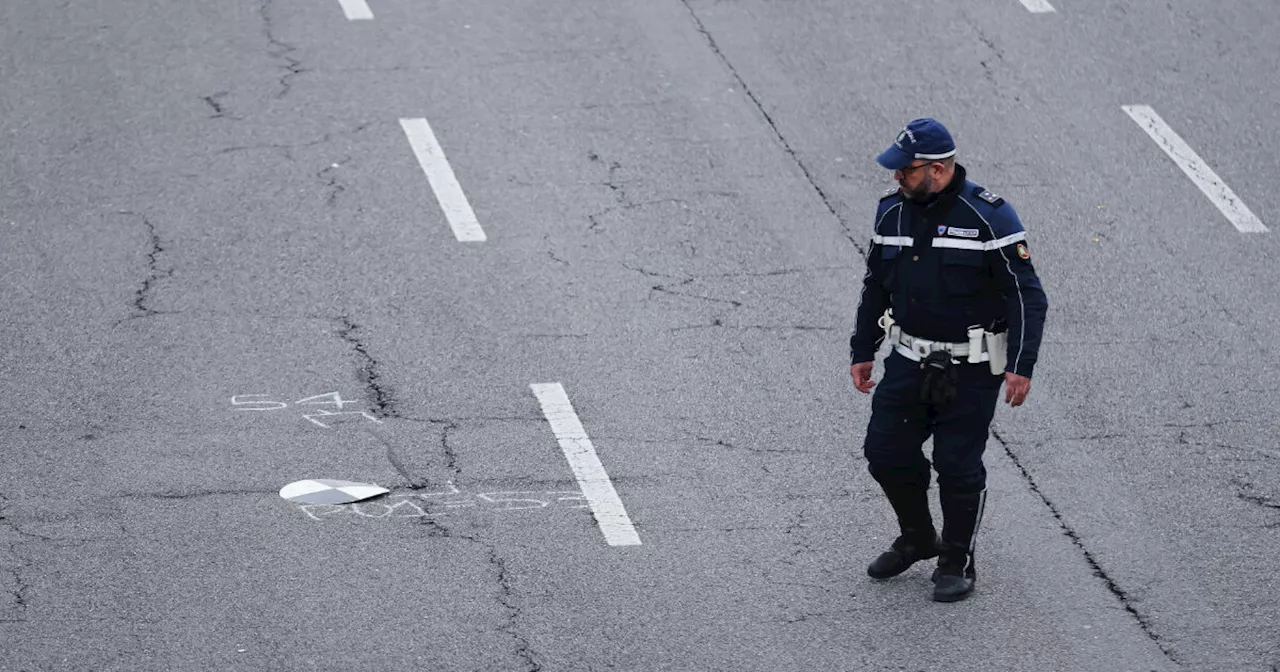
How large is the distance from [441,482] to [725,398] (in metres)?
1.68

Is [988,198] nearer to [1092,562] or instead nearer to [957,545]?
[957,545]

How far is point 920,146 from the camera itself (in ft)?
23.0

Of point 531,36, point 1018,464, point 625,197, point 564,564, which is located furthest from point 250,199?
point 1018,464

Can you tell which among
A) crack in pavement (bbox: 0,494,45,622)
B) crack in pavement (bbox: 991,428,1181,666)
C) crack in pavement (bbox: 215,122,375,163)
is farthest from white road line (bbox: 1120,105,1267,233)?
crack in pavement (bbox: 0,494,45,622)

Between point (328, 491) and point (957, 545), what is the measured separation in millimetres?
2904

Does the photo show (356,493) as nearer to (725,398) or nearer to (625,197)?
(725,398)

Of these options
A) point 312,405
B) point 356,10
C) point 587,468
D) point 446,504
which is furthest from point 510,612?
point 356,10

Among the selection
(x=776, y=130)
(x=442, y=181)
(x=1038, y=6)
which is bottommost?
(x=442, y=181)

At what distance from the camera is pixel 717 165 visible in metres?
11.9

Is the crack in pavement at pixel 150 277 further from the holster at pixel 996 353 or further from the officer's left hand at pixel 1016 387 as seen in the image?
the officer's left hand at pixel 1016 387

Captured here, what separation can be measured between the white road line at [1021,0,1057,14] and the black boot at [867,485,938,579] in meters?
7.94

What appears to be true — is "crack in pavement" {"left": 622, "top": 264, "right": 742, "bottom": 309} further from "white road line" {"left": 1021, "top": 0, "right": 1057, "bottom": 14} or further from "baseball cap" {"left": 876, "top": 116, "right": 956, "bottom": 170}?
"white road line" {"left": 1021, "top": 0, "right": 1057, "bottom": 14}

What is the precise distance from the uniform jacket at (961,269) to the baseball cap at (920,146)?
0.17 metres

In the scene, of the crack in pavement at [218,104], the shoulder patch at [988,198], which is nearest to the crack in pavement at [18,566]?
the shoulder patch at [988,198]
